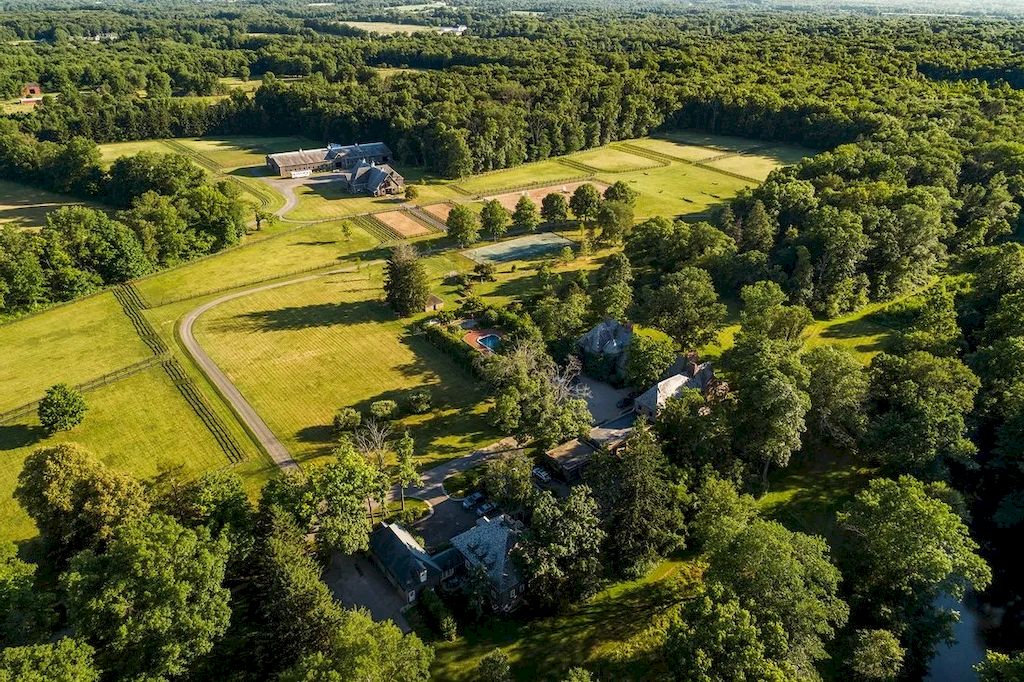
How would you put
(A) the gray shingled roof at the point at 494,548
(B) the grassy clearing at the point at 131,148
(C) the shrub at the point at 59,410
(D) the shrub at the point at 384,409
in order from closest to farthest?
(A) the gray shingled roof at the point at 494,548 < (C) the shrub at the point at 59,410 < (D) the shrub at the point at 384,409 < (B) the grassy clearing at the point at 131,148

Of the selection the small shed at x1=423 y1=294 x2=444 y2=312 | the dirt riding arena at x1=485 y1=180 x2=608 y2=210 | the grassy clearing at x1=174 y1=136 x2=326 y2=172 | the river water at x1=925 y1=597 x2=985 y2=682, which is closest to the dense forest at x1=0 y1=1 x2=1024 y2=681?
the river water at x1=925 y1=597 x2=985 y2=682

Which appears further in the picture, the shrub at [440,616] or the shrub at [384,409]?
the shrub at [384,409]

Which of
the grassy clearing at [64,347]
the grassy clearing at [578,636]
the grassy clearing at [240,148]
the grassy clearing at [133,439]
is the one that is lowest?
the grassy clearing at [578,636]

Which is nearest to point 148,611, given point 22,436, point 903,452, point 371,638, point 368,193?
point 371,638

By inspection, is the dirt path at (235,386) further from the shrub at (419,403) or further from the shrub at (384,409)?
the shrub at (419,403)

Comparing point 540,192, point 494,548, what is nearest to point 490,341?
point 494,548

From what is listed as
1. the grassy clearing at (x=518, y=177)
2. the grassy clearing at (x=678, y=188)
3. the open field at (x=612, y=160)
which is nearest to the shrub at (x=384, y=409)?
the grassy clearing at (x=678, y=188)

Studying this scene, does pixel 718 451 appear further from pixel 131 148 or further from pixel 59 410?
pixel 131 148
